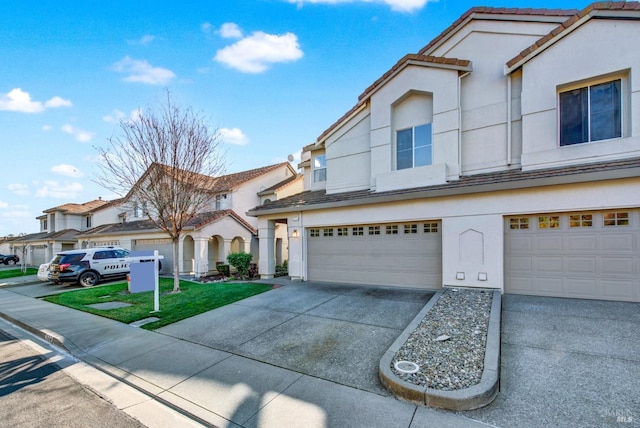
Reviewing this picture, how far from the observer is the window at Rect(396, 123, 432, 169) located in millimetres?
→ 10039

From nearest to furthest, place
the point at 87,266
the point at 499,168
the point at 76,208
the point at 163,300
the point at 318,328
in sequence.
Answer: the point at 318,328
the point at 499,168
the point at 163,300
the point at 87,266
the point at 76,208

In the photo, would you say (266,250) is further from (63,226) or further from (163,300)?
(63,226)

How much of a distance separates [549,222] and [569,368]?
4499mm

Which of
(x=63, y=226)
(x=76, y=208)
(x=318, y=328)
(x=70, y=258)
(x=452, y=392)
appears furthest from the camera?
(x=76, y=208)

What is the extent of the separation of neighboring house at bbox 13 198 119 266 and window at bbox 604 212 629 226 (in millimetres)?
31256

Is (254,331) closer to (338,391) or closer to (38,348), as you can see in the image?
(338,391)

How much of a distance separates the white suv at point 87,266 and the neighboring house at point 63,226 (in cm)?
1312

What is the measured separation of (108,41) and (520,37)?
13.3m

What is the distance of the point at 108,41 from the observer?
9586mm

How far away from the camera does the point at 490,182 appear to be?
7.90 m

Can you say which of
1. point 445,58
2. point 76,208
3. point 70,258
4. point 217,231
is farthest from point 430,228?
point 76,208

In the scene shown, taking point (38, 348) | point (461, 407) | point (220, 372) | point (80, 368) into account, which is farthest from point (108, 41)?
point (461, 407)

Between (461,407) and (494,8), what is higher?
(494,8)

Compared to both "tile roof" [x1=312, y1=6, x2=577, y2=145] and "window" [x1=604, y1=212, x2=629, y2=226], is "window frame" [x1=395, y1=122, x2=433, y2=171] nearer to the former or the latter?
"tile roof" [x1=312, y1=6, x2=577, y2=145]
